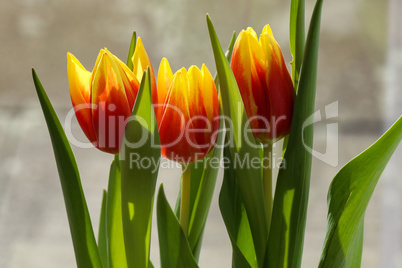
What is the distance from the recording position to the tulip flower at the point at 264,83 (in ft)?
1.54

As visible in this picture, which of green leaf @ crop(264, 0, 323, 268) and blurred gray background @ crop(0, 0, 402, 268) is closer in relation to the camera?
green leaf @ crop(264, 0, 323, 268)

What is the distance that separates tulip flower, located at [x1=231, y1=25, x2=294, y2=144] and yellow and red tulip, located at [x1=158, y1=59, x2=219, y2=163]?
32mm

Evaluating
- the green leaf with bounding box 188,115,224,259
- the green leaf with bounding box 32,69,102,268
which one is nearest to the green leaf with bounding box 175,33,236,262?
the green leaf with bounding box 188,115,224,259

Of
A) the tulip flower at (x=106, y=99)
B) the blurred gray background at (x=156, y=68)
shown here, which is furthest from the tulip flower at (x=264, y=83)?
the blurred gray background at (x=156, y=68)

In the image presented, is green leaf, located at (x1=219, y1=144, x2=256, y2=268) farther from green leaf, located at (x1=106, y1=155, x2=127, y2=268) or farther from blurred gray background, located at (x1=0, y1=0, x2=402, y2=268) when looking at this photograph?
blurred gray background, located at (x1=0, y1=0, x2=402, y2=268)

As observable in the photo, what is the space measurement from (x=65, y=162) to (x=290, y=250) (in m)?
0.22

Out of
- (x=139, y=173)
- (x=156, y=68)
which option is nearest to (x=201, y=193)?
(x=139, y=173)

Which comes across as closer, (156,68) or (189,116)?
(189,116)

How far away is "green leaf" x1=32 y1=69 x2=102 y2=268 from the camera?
46 cm

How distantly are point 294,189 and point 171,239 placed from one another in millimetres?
123

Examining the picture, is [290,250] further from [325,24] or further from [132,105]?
[325,24]

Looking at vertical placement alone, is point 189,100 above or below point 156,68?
below

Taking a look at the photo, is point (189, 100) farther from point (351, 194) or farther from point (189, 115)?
point (351, 194)

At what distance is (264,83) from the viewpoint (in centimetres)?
48
